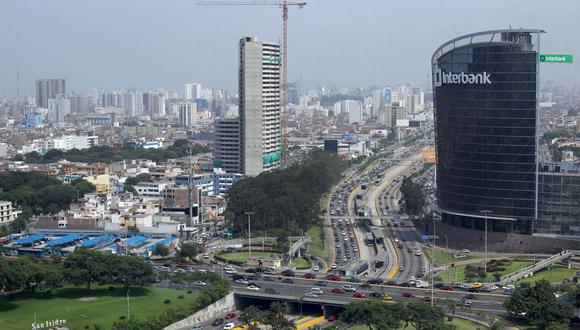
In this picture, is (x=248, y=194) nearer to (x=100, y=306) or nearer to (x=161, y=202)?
(x=161, y=202)

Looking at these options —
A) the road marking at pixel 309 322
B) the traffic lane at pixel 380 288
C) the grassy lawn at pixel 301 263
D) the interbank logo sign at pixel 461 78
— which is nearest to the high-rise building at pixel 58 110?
the grassy lawn at pixel 301 263

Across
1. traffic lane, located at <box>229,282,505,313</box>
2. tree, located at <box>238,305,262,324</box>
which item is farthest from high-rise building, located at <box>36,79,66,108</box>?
tree, located at <box>238,305,262,324</box>

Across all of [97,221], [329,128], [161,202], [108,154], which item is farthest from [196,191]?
[329,128]

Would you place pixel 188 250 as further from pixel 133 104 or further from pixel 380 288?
pixel 133 104

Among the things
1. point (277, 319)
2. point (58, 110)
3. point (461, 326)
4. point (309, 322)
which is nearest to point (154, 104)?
point (58, 110)

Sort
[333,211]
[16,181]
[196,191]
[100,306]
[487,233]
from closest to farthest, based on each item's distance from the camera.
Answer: [100,306] → [487,233] → [196,191] → [333,211] → [16,181]

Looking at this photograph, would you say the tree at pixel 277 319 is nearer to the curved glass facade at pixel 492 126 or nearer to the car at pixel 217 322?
the car at pixel 217 322
